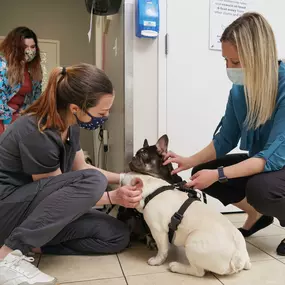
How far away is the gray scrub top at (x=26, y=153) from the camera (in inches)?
48.0

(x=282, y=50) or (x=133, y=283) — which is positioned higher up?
(x=282, y=50)

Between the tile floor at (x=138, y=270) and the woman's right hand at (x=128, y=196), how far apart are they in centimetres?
27

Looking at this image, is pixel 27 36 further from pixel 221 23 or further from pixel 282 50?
pixel 282 50

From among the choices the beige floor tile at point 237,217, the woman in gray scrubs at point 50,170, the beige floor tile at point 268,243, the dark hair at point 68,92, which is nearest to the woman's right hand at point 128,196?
the woman in gray scrubs at point 50,170

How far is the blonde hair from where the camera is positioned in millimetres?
1373

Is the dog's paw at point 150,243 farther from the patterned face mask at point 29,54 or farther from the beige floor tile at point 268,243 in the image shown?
the patterned face mask at point 29,54

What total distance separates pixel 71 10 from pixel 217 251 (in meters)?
4.12

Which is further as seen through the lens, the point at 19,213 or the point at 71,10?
the point at 71,10

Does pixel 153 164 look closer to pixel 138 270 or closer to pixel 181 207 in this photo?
pixel 181 207

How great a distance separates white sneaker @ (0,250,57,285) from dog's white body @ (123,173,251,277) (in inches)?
18.2

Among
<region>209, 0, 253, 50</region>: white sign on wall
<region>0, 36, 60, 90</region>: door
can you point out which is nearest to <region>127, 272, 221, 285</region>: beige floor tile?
<region>209, 0, 253, 50</region>: white sign on wall

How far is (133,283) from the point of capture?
1202mm

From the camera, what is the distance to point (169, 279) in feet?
4.04

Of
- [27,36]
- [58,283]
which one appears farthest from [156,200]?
[27,36]
